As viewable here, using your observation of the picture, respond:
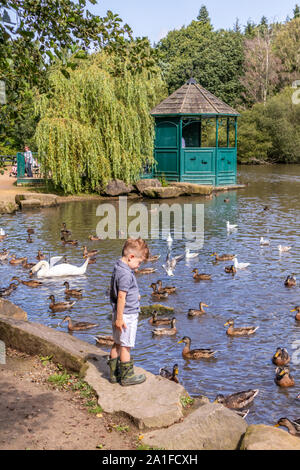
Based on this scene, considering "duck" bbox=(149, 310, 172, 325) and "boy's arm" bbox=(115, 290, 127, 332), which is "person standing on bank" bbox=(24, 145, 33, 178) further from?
"boy's arm" bbox=(115, 290, 127, 332)

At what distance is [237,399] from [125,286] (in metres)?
2.85

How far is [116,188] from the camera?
103 feet

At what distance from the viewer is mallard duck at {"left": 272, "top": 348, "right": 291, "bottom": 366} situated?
33.1 ft

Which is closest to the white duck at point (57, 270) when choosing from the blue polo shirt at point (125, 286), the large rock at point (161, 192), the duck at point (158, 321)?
the duck at point (158, 321)

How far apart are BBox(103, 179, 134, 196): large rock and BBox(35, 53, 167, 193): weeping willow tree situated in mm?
357

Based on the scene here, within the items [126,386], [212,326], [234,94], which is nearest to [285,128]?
[234,94]

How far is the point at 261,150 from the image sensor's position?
207 feet

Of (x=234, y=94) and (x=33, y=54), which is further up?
(x=234, y=94)

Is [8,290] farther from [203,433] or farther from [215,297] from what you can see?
[203,433]

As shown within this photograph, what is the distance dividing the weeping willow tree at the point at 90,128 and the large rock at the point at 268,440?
25317 mm

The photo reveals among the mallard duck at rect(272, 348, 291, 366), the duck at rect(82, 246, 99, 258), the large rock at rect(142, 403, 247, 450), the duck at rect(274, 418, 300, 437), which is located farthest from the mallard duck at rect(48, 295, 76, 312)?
the large rock at rect(142, 403, 247, 450)

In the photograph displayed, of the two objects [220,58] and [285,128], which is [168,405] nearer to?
[285,128]

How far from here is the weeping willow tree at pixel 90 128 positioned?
29922 millimetres

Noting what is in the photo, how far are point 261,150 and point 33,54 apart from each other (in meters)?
55.8
